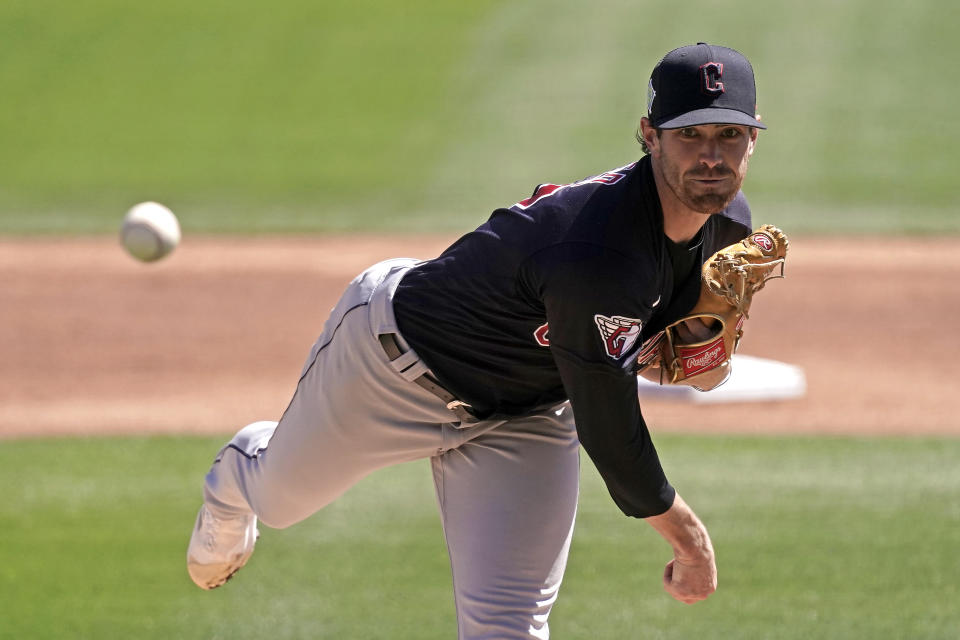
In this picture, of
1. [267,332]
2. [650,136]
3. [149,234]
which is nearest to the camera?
[650,136]

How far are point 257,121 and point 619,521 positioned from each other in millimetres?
13131

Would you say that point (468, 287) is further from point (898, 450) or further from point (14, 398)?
point (14, 398)

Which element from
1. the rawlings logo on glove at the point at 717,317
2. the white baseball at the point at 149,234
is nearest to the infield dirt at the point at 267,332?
the white baseball at the point at 149,234

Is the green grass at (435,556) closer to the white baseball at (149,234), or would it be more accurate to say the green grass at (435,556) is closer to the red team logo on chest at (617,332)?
the red team logo on chest at (617,332)

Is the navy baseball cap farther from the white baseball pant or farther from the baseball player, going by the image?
the white baseball pant

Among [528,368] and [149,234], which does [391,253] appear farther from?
[528,368]

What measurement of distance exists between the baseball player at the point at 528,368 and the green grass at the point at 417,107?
32.4 feet

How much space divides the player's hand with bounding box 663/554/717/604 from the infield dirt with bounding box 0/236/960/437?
13.9 ft

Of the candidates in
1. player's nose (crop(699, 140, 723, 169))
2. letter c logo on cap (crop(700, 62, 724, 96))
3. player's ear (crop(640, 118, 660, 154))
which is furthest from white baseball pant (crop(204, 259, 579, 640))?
letter c logo on cap (crop(700, 62, 724, 96))

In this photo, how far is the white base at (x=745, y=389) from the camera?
8.23 m

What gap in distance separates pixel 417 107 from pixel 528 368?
1473 centimetres

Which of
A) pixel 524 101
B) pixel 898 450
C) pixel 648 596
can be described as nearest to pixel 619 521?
pixel 648 596

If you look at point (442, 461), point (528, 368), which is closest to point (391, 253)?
point (442, 461)

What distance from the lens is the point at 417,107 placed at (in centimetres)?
1791
